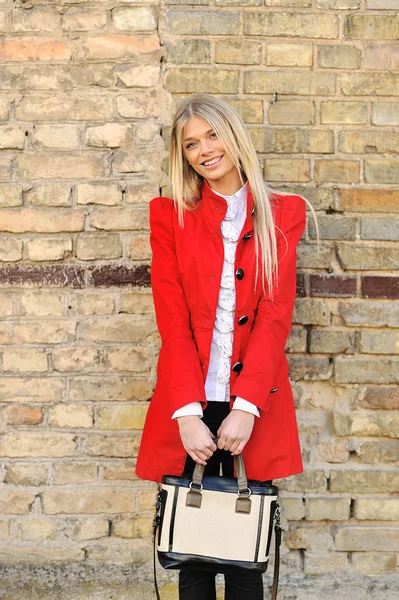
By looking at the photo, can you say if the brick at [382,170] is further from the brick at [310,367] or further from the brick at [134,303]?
the brick at [134,303]

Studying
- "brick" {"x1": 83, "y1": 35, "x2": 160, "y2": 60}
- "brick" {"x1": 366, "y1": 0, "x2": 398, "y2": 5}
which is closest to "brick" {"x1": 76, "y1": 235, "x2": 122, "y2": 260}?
"brick" {"x1": 83, "y1": 35, "x2": 160, "y2": 60}

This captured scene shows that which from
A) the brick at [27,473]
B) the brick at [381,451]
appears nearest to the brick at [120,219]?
the brick at [27,473]

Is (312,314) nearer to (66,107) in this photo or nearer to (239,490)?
(239,490)

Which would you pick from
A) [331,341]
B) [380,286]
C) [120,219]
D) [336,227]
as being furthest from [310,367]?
[120,219]

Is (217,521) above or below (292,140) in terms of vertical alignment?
below

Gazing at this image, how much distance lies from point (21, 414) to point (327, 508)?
4.49 ft

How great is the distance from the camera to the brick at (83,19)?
9.16 feet

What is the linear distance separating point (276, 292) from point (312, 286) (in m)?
0.56

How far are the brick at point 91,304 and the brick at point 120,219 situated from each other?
11.6 inches

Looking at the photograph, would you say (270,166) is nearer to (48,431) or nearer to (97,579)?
(48,431)

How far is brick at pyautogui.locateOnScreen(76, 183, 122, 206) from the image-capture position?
2828mm

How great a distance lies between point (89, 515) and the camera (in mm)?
2916

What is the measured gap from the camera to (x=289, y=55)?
9.05 feet

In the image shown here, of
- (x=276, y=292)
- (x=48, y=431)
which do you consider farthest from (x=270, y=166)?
(x=48, y=431)
